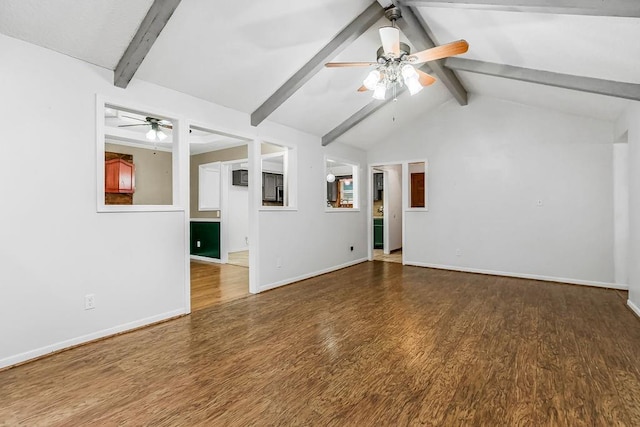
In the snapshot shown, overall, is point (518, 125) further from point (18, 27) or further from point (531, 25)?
point (18, 27)

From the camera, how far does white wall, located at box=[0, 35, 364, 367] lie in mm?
2346

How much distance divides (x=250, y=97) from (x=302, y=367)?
3.08 metres

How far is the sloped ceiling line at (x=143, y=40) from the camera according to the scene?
7.71 ft

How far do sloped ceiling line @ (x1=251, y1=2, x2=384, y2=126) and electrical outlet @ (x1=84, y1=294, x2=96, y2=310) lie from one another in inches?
105

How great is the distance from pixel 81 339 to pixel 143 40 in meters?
2.57

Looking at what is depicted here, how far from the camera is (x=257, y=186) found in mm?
4340

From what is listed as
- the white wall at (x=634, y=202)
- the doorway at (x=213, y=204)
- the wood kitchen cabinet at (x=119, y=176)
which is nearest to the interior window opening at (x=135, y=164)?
the wood kitchen cabinet at (x=119, y=176)

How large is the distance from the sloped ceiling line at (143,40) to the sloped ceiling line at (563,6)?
2292 millimetres

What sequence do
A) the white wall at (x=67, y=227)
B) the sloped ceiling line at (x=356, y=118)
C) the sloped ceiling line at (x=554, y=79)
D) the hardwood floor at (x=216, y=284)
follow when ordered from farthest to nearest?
1. the sloped ceiling line at (x=356, y=118)
2. the hardwood floor at (x=216, y=284)
3. the sloped ceiling line at (x=554, y=79)
4. the white wall at (x=67, y=227)

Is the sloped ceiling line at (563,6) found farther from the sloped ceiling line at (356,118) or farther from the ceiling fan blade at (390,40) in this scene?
the sloped ceiling line at (356,118)

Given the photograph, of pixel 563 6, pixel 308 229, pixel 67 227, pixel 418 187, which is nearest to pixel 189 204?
pixel 67 227

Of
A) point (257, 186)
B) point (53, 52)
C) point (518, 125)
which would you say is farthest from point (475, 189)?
point (53, 52)

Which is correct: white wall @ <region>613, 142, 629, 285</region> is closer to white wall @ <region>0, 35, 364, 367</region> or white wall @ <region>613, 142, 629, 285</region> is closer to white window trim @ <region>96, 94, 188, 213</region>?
white wall @ <region>0, 35, 364, 367</region>

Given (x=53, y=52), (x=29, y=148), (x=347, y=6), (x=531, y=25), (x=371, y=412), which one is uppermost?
(x=347, y=6)
